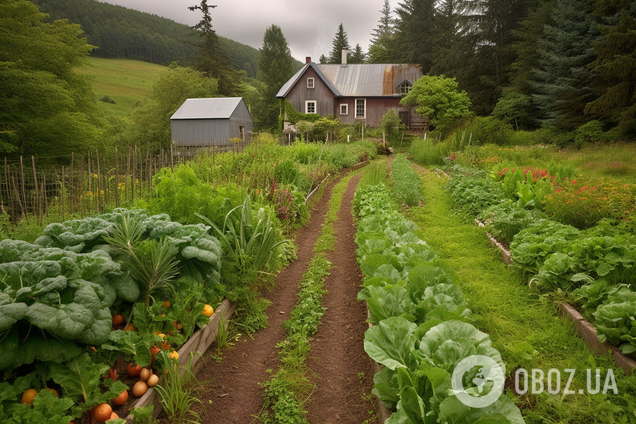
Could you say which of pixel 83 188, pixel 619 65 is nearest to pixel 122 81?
pixel 83 188

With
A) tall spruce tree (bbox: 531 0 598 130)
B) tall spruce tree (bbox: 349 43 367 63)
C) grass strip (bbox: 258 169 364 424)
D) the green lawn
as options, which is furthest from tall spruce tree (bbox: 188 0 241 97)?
grass strip (bbox: 258 169 364 424)

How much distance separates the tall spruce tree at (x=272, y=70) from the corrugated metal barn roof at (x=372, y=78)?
47.9ft

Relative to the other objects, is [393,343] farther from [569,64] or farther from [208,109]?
[208,109]

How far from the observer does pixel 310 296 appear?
4734 mm

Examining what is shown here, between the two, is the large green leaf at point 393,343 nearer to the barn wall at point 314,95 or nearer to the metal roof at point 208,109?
the metal roof at point 208,109

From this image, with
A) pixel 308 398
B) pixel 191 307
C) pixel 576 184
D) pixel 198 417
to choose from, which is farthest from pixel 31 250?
pixel 576 184

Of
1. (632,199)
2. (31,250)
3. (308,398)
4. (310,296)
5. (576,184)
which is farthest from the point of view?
(576,184)

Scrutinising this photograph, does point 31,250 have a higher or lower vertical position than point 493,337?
higher

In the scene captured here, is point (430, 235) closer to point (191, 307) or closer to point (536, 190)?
point (536, 190)

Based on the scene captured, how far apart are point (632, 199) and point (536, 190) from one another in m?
1.58

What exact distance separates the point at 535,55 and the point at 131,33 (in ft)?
264

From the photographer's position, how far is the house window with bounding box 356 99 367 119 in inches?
1288

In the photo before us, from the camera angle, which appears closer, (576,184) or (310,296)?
(310,296)

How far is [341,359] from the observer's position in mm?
3641
